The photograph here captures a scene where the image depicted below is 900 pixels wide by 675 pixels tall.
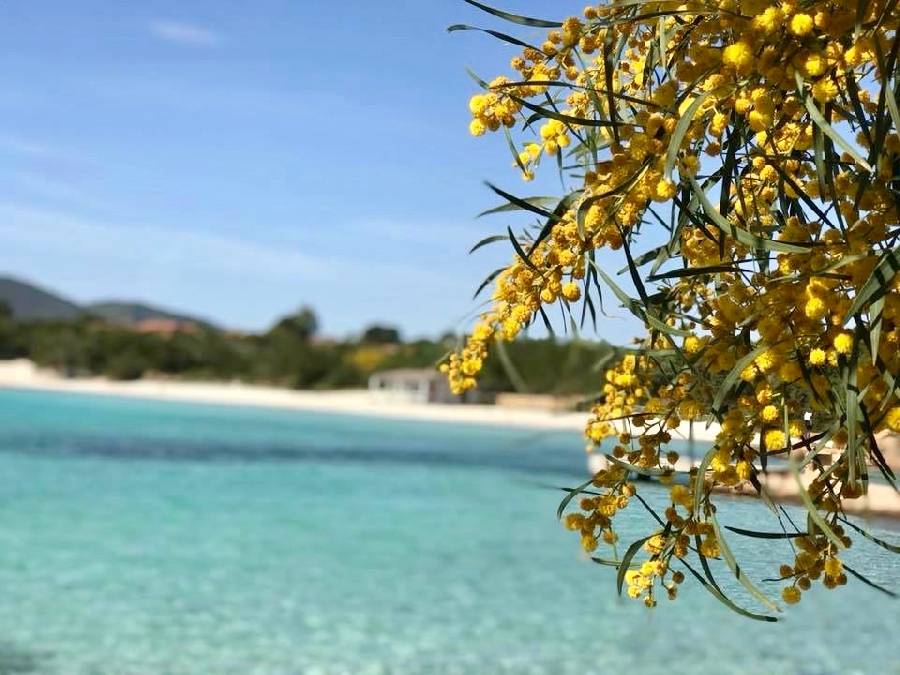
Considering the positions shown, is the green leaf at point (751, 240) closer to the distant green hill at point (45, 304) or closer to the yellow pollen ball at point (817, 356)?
the yellow pollen ball at point (817, 356)

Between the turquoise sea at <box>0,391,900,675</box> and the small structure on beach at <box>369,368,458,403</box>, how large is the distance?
3179cm

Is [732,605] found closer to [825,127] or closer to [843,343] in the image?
[843,343]

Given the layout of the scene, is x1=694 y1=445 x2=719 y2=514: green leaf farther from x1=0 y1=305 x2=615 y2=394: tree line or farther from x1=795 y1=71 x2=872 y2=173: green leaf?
x1=0 y1=305 x2=615 y2=394: tree line

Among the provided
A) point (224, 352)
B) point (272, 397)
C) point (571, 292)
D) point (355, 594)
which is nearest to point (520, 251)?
point (571, 292)

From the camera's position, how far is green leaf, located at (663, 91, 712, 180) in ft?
2.86

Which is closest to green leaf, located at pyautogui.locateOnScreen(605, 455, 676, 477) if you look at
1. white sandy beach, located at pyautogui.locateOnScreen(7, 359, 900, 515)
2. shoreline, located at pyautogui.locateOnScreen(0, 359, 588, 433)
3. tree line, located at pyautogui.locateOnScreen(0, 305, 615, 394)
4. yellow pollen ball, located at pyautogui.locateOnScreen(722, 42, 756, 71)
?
yellow pollen ball, located at pyautogui.locateOnScreen(722, 42, 756, 71)

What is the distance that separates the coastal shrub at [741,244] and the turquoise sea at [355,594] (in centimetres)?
16

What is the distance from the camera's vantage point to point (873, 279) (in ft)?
2.74

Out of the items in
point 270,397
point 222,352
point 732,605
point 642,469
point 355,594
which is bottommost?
point 355,594

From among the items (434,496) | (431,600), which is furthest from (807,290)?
(434,496)

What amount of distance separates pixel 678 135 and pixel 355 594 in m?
9.58

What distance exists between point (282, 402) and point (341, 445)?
21.7 metres

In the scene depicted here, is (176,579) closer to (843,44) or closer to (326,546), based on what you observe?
(326,546)

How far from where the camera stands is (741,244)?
1077mm
